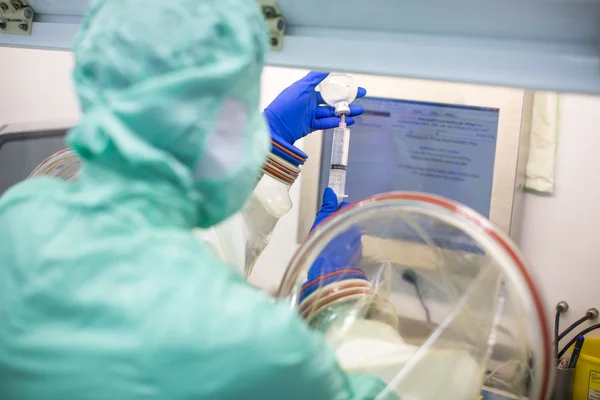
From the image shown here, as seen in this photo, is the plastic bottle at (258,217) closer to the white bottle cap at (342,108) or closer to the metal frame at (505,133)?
the white bottle cap at (342,108)

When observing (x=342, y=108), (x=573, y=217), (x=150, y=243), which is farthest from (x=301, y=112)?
(x=573, y=217)

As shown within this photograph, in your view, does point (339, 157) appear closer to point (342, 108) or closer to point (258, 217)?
point (342, 108)

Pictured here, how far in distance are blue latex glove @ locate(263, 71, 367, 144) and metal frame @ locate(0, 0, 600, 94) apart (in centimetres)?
50

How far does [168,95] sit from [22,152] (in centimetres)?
149

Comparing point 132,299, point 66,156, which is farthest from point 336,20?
point 66,156

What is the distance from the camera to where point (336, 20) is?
0.90 metres

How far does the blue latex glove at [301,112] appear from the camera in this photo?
144 centimetres

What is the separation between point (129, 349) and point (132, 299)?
51mm

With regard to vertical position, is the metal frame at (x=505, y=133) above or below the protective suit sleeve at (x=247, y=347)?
above

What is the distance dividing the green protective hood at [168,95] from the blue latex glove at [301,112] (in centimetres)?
70

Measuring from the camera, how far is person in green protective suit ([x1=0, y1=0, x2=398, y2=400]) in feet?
1.97

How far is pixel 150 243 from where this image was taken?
0.63m

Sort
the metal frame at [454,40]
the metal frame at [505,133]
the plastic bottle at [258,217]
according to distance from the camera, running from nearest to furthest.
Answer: the metal frame at [454,40], the plastic bottle at [258,217], the metal frame at [505,133]

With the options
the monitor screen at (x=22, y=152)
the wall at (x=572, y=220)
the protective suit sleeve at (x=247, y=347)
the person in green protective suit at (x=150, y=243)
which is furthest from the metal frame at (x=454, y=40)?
the monitor screen at (x=22, y=152)
